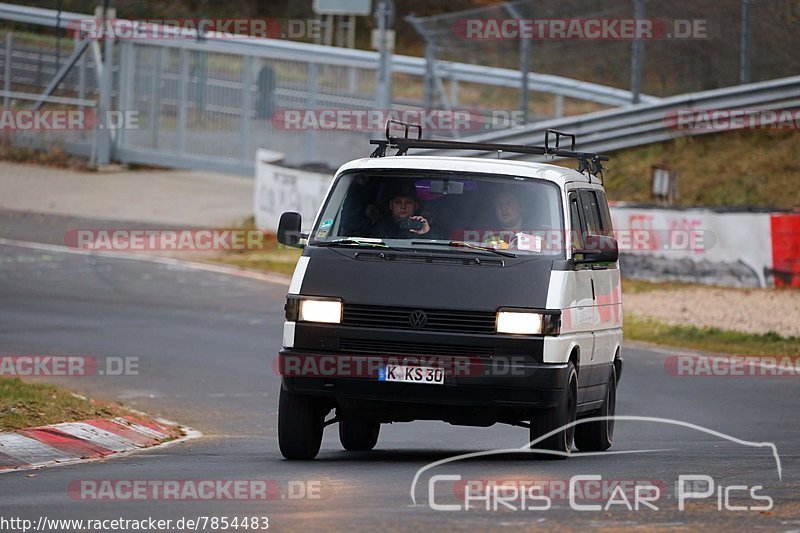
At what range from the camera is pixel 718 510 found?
318 inches

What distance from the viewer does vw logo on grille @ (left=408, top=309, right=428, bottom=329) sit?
10.2 meters

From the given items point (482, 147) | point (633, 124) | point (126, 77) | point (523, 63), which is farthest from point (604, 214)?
point (126, 77)

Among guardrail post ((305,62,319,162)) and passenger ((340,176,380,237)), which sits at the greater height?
guardrail post ((305,62,319,162))

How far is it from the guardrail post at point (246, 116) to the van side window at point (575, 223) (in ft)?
82.3

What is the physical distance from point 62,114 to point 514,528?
107ft

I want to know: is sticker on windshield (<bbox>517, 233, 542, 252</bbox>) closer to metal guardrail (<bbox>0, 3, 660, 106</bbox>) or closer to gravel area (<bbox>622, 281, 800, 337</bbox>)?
gravel area (<bbox>622, 281, 800, 337</bbox>)

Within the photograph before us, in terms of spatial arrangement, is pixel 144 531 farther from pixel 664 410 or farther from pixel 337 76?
pixel 337 76

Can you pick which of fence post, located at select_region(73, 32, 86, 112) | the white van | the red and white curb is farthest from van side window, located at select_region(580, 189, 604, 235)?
fence post, located at select_region(73, 32, 86, 112)

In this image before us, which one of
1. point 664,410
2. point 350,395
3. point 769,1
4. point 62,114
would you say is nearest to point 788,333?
point 664,410

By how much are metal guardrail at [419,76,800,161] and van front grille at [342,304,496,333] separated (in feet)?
58.9

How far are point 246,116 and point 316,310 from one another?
2632 cm

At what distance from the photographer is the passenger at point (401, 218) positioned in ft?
35.6

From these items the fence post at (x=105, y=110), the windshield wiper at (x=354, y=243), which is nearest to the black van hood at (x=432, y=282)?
the windshield wiper at (x=354, y=243)

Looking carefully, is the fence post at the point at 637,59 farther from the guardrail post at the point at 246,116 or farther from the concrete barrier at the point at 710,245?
the guardrail post at the point at 246,116
